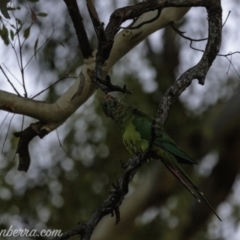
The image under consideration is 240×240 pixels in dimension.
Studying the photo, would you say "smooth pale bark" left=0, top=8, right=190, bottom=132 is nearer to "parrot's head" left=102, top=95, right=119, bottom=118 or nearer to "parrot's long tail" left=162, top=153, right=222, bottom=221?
"parrot's head" left=102, top=95, right=119, bottom=118

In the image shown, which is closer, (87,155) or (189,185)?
(189,185)

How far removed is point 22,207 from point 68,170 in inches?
27.8

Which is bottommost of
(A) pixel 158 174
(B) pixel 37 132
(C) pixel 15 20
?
(B) pixel 37 132

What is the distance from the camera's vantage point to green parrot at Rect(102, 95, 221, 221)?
242 centimetres

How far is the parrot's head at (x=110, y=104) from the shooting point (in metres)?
2.60

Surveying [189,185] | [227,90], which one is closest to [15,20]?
[189,185]

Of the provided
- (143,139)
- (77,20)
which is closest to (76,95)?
(77,20)

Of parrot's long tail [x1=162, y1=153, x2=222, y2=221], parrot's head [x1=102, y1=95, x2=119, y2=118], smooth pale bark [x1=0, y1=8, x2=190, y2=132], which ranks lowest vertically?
parrot's long tail [x1=162, y1=153, x2=222, y2=221]

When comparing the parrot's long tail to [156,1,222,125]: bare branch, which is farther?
[156,1,222,125]: bare branch

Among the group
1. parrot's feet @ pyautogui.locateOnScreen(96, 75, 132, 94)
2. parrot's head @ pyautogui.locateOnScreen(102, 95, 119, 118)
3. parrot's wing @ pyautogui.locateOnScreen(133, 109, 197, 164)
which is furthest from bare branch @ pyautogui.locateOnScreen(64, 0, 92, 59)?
parrot's feet @ pyautogui.locateOnScreen(96, 75, 132, 94)

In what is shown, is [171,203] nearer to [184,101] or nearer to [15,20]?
[184,101]

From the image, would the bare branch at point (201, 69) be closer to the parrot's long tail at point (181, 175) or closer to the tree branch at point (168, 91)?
the tree branch at point (168, 91)

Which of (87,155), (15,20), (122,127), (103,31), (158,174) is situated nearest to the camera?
(103,31)

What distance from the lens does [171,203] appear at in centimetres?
676
